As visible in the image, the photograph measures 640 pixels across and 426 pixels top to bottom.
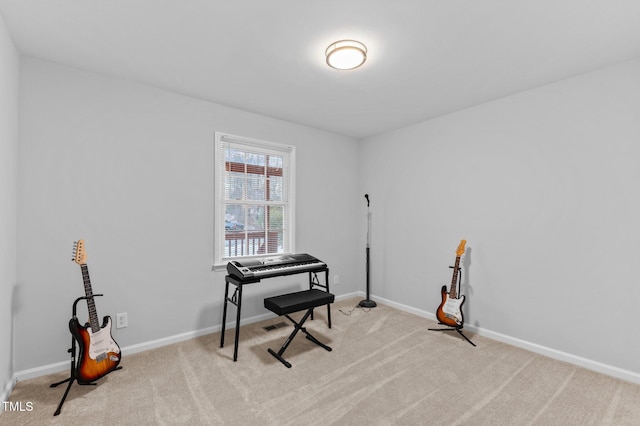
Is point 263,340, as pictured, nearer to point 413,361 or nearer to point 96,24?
point 413,361

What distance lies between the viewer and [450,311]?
314cm

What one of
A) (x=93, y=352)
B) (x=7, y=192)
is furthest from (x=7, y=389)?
(x=7, y=192)

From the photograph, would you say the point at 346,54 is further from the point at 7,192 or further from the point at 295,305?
the point at 7,192

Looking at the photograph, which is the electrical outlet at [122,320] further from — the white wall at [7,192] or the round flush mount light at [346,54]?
the round flush mount light at [346,54]

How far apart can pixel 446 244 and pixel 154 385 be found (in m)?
3.24

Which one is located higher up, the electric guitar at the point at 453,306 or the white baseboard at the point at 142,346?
the electric guitar at the point at 453,306

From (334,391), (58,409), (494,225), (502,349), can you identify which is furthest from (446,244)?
(58,409)

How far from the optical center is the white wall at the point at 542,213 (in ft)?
7.84

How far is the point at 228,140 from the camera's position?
3371 mm

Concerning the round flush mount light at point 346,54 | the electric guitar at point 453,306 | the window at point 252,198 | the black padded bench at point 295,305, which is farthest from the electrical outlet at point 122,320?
the electric guitar at point 453,306

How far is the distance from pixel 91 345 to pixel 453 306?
325 cm

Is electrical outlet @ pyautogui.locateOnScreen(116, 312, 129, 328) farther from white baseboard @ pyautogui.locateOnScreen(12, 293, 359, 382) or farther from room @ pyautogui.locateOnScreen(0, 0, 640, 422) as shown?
white baseboard @ pyautogui.locateOnScreen(12, 293, 359, 382)

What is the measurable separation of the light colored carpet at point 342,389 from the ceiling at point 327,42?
255 centimetres

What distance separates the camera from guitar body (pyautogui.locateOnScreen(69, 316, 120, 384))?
6.75 ft
